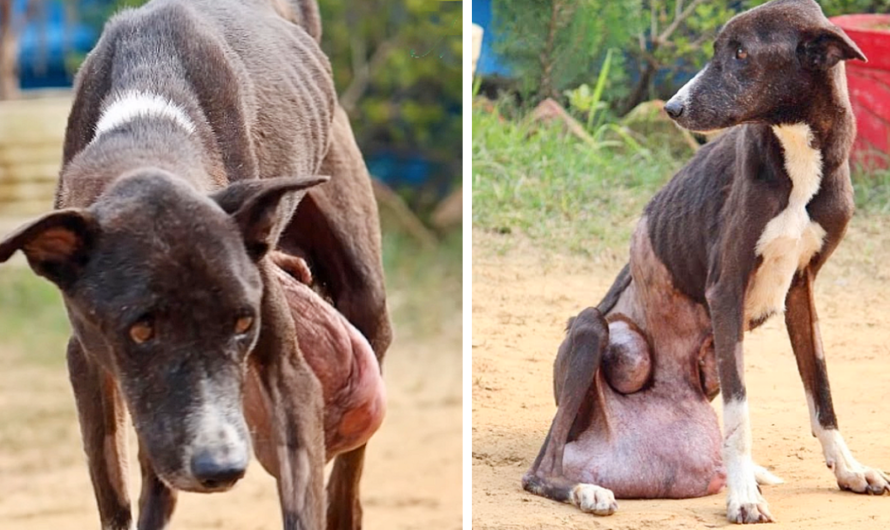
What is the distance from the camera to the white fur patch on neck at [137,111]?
3363 millimetres

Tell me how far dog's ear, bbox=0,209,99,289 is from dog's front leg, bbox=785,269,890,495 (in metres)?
2.55

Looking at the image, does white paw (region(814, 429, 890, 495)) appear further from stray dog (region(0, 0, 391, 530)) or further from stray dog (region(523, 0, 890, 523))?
stray dog (region(0, 0, 391, 530))

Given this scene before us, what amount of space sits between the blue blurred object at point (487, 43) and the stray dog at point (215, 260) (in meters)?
2.38

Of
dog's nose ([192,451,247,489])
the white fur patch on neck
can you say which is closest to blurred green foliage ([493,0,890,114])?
the white fur patch on neck

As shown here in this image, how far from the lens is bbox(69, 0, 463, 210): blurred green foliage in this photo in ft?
32.3

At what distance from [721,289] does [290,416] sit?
1.75 meters

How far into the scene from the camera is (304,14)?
475 cm

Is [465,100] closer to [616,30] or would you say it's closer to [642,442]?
[642,442]

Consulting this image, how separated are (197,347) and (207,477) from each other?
28 cm

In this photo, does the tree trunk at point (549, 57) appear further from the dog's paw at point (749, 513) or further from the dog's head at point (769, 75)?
the dog's paw at point (749, 513)

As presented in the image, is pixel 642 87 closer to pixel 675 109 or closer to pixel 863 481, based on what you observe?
pixel 675 109

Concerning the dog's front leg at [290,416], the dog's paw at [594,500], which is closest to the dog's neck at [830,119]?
the dog's paw at [594,500]

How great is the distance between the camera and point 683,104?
14.6 feet

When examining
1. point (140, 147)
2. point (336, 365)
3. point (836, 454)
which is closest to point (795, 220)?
point (836, 454)
